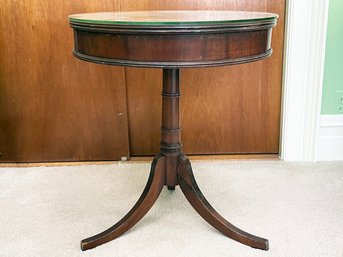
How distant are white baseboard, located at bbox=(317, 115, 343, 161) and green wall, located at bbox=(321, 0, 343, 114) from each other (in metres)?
0.04

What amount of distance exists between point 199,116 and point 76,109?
0.61m

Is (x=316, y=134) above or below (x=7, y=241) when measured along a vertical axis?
above

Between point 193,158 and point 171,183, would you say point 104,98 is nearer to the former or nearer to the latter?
point 193,158

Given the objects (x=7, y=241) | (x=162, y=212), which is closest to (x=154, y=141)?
(x=162, y=212)

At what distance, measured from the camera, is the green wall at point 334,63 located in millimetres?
2127

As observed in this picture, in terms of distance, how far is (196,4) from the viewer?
2133 mm

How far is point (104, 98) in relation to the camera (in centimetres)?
223

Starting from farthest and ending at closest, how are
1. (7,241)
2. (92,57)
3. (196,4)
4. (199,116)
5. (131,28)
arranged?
(199,116), (196,4), (7,241), (92,57), (131,28)

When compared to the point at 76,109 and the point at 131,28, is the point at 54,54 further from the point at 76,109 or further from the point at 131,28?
the point at 131,28

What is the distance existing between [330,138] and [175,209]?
3.10ft

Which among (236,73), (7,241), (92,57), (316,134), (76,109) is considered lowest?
(7,241)

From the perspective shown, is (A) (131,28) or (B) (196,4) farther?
(B) (196,4)

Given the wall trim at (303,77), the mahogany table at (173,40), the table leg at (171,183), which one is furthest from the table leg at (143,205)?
the wall trim at (303,77)

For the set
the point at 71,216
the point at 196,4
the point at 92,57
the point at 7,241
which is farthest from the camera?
the point at 196,4
